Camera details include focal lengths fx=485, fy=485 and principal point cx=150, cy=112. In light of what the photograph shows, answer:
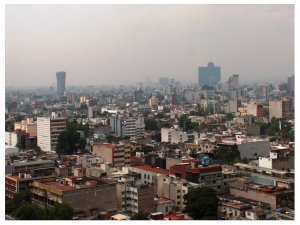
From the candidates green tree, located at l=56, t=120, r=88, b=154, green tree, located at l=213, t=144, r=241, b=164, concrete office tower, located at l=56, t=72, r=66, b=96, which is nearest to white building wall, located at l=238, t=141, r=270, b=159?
green tree, located at l=213, t=144, r=241, b=164

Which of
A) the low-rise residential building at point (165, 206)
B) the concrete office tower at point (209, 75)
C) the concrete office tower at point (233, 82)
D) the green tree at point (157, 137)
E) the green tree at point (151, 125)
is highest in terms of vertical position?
the concrete office tower at point (209, 75)

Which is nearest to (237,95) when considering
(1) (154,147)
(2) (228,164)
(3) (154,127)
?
(3) (154,127)

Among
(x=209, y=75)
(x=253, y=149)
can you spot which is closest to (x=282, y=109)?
(x=253, y=149)

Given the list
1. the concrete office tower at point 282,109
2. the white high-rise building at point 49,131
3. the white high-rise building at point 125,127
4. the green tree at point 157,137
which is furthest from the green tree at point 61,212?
the concrete office tower at point 282,109

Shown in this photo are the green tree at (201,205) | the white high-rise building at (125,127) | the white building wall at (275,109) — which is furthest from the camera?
the white building wall at (275,109)

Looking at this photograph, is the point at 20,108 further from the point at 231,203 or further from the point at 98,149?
the point at 231,203

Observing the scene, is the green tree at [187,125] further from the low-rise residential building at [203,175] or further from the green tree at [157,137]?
the low-rise residential building at [203,175]
